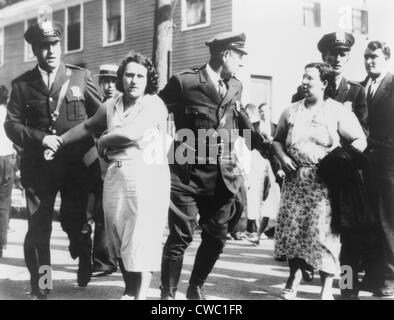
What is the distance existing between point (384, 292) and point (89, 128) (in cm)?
272

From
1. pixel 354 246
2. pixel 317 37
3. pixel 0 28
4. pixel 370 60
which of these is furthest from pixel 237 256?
pixel 317 37

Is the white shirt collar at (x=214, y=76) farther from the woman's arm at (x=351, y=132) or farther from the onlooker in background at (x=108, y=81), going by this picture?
the onlooker in background at (x=108, y=81)

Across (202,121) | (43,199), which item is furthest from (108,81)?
(202,121)

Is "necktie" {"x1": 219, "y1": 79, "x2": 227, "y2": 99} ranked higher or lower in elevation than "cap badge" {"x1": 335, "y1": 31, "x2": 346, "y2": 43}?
lower

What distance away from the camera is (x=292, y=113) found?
4.89m

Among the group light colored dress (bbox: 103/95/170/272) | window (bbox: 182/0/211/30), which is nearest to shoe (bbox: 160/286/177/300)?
light colored dress (bbox: 103/95/170/272)

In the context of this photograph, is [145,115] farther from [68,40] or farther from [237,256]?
[68,40]

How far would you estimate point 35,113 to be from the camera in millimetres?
4723

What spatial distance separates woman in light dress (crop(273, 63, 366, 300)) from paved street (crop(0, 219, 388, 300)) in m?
0.42

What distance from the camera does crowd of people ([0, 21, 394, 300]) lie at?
13.2 ft

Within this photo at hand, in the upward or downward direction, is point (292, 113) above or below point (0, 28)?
below

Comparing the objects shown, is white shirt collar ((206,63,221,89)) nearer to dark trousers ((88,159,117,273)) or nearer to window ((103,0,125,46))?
dark trousers ((88,159,117,273))
